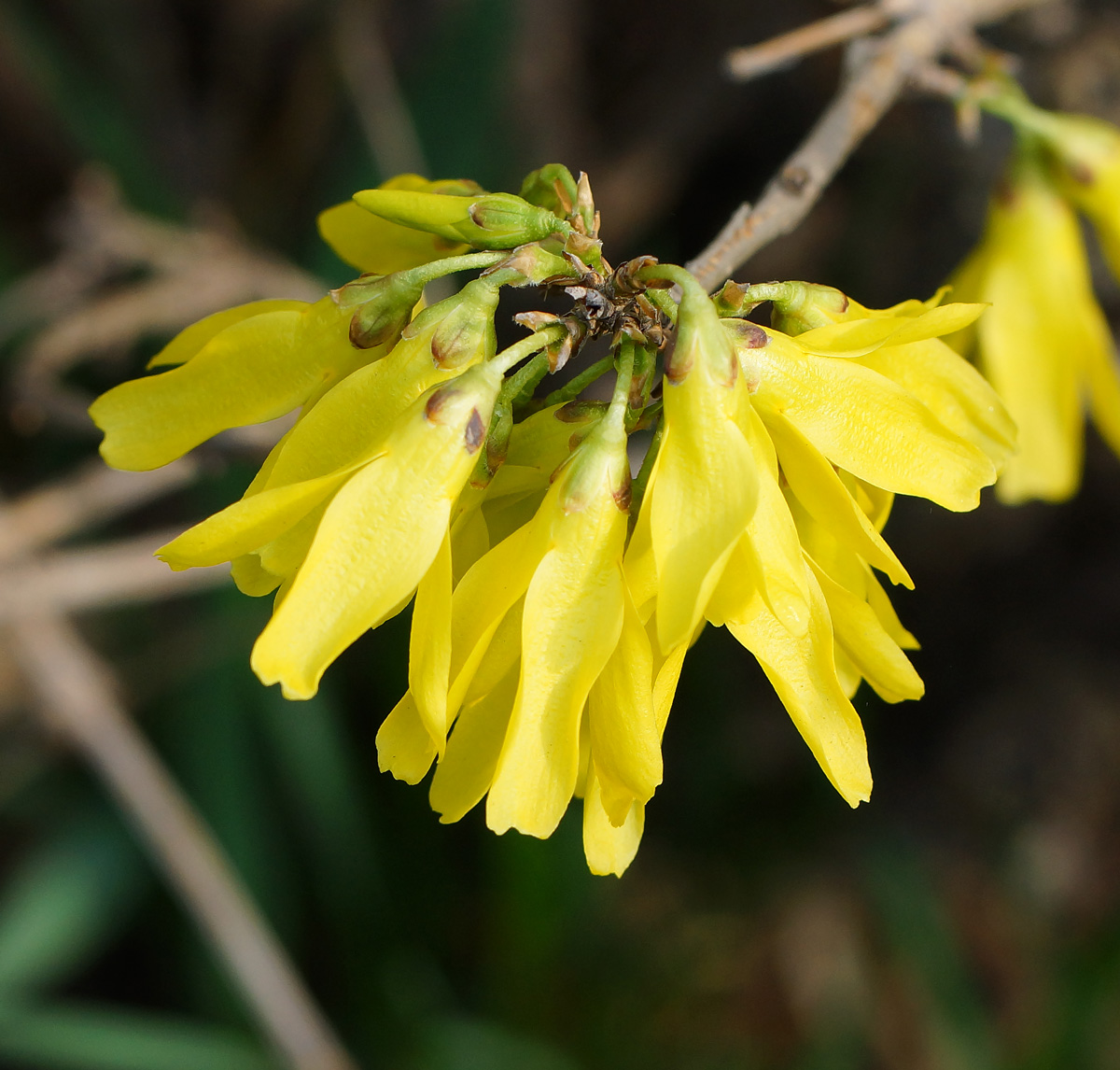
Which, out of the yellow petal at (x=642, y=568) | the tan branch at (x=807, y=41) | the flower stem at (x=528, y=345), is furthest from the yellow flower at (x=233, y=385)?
the tan branch at (x=807, y=41)

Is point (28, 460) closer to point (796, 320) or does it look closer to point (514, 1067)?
point (514, 1067)

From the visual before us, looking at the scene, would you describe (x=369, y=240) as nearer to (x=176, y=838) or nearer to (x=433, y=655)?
(x=433, y=655)

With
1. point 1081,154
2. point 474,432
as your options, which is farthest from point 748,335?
point 1081,154

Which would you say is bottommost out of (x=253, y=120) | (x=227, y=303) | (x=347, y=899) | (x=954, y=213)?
(x=347, y=899)

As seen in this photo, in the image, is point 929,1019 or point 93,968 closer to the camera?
point 929,1019

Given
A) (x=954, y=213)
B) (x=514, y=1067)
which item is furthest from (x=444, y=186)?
(x=514, y=1067)

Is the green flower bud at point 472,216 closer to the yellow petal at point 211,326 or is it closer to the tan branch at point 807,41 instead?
the yellow petal at point 211,326
